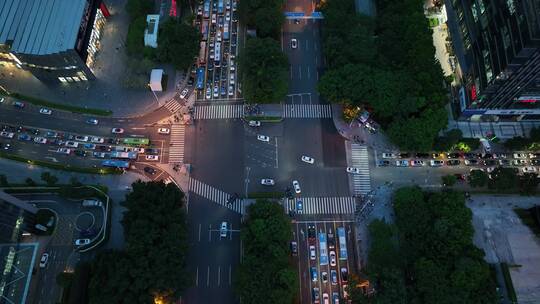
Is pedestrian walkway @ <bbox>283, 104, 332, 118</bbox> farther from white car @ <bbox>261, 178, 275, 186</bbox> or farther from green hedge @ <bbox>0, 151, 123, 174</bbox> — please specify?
green hedge @ <bbox>0, 151, 123, 174</bbox>

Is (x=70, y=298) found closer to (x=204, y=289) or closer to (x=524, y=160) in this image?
(x=204, y=289)

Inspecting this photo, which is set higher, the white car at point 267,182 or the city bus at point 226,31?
the city bus at point 226,31

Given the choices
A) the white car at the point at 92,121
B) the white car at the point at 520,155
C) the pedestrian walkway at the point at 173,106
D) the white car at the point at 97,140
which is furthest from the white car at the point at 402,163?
the white car at the point at 92,121

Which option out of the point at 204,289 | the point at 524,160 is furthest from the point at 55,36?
the point at 524,160

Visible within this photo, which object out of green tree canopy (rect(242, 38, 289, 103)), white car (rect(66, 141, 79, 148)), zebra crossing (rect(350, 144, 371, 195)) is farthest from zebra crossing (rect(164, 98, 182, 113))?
zebra crossing (rect(350, 144, 371, 195))

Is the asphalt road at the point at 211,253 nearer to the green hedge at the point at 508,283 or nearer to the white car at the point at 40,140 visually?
the white car at the point at 40,140

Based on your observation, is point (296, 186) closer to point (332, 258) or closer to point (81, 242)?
point (332, 258)
